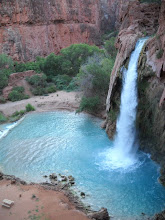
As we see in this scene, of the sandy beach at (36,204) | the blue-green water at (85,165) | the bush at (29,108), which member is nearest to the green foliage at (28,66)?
the bush at (29,108)

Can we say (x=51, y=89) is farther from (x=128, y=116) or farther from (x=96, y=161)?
(x=96, y=161)

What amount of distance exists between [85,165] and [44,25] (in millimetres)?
32957

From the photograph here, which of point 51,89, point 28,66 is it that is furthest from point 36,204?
point 28,66

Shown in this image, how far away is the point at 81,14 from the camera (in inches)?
1810

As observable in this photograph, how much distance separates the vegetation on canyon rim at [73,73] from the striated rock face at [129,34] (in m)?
3.56

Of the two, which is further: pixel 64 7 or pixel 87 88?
pixel 64 7

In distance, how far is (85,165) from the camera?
12977mm

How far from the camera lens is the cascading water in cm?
1445

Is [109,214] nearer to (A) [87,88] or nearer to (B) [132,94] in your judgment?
(B) [132,94]

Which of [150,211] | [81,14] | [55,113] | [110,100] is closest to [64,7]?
[81,14]

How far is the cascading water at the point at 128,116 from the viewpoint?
14445 mm

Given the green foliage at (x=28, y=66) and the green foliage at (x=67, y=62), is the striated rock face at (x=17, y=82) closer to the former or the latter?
the green foliage at (x=28, y=66)

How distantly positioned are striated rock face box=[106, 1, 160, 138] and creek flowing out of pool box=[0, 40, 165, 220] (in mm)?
627

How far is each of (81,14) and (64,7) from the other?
13.4 ft
